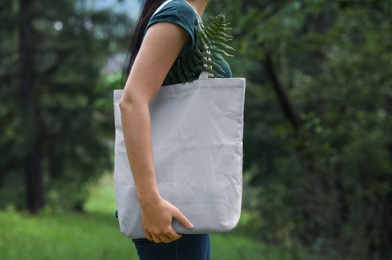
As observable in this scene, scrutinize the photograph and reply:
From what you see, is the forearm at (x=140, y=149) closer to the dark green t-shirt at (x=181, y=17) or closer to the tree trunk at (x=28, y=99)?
the dark green t-shirt at (x=181, y=17)

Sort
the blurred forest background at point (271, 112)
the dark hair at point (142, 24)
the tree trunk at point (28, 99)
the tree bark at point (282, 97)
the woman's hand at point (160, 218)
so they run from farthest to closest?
the tree trunk at point (28, 99) < the tree bark at point (282, 97) < the blurred forest background at point (271, 112) < the dark hair at point (142, 24) < the woman's hand at point (160, 218)

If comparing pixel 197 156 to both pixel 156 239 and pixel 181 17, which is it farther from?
pixel 181 17

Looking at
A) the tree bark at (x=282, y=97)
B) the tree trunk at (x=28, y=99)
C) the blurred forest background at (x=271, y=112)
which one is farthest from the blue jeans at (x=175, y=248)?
the tree trunk at (x=28, y=99)

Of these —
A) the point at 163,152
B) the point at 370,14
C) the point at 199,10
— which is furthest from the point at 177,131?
the point at 370,14

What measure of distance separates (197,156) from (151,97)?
0.64 ft

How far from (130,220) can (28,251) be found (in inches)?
245

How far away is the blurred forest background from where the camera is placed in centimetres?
609

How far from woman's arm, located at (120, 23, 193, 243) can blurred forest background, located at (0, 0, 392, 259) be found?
10.2ft

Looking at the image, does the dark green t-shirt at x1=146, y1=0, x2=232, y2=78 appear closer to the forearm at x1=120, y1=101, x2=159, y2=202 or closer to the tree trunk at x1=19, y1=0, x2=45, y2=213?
the forearm at x1=120, y1=101, x2=159, y2=202

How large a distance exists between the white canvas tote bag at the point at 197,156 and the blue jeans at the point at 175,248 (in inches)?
3.2

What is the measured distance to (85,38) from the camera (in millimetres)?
17859

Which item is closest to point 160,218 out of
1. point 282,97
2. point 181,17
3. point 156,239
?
point 156,239

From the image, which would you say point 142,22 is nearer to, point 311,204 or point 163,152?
point 163,152

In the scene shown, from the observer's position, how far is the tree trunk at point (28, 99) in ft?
58.0
